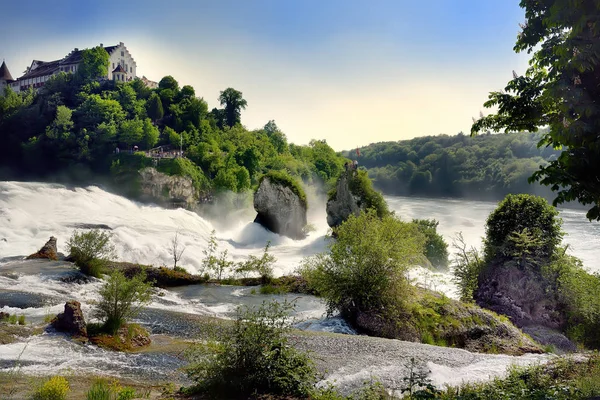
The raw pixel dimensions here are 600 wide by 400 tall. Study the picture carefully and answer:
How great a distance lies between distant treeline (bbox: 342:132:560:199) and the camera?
337ft

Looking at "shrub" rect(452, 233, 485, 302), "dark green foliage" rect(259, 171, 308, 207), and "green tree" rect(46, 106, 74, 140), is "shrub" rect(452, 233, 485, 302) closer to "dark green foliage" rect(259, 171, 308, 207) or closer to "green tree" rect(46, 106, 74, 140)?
"dark green foliage" rect(259, 171, 308, 207)

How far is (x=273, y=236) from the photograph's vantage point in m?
52.6

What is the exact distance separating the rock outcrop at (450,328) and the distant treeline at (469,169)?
80013 millimetres

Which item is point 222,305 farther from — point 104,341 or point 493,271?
point 493,271

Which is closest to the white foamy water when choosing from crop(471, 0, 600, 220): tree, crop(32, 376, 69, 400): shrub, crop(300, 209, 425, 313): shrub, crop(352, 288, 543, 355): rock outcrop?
crop(300, 209, 425, 313): shrub

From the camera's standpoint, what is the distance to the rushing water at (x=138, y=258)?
12.8 metres

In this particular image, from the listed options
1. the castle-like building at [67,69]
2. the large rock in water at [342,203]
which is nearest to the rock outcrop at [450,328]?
the large rock in water at [342,203]

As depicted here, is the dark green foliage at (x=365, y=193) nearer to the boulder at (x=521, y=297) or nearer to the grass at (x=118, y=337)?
the boulder at (x=521, y=297)

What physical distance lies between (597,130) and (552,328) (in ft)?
66.0

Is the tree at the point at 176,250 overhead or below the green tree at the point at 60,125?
below

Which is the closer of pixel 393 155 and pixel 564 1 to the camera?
pixel 564 1

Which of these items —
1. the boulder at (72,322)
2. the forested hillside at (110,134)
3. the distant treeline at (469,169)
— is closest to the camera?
the boulder at (72,322)

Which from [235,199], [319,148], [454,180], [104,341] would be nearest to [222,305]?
[104,341]

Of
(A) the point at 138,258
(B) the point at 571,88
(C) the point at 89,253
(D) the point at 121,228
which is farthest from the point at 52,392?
(D) the point at 121,228
